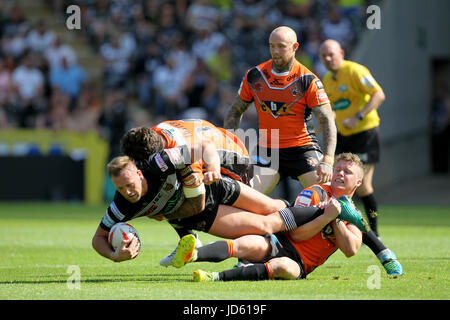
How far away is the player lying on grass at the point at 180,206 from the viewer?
21.2 feet

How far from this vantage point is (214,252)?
252 inches

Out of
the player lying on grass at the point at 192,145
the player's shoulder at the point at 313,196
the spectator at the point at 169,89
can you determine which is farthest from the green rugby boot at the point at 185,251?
the spectator at the point at 169,89

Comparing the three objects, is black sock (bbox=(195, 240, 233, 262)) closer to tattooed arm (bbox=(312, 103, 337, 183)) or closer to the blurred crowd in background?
tattooed arm (bbox=(312, 103, 337, 183))

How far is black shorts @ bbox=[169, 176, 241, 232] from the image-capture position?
691 cm

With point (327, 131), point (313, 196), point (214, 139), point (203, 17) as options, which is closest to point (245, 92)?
point (327, 131)

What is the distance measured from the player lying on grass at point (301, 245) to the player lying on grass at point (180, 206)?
12cm

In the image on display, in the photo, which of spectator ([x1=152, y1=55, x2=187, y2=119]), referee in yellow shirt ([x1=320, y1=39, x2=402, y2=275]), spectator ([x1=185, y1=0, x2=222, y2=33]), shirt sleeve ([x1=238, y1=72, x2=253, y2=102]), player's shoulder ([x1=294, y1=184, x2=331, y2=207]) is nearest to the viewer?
player's shoulder ([x1=294, y1=184, x2=331, y2=207])

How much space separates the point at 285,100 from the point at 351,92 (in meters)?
2.32

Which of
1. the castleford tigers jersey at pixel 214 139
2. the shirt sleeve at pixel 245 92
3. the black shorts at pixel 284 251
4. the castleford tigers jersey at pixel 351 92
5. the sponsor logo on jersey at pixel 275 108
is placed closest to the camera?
the black shorts at pixel 284 251

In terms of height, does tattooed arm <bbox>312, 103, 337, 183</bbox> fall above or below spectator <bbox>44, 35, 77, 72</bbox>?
below

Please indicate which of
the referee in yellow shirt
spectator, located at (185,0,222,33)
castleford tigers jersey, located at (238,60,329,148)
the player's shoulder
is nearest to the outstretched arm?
the player's shoulder

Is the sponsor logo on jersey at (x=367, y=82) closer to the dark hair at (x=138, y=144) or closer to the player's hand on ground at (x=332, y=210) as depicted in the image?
the player's hand on ground at (x=332, y=210)
